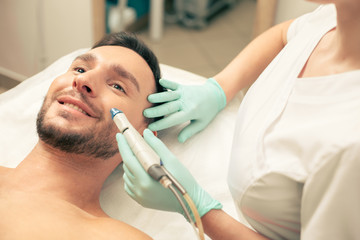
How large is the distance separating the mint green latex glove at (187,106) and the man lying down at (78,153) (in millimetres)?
56

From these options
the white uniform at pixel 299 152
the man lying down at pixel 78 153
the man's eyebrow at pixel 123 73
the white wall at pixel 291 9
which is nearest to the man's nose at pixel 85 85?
the man lying down at pixel 78 153

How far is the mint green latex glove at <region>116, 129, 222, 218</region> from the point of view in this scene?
99 centimetres

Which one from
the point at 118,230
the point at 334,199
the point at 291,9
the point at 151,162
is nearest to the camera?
the point at 334,199

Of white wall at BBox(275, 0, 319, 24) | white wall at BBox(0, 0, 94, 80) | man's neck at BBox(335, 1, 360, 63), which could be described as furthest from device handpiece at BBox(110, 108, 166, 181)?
white wall at BBox(0, 0, 94, 80)

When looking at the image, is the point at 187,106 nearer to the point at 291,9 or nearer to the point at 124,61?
the point at 124,61

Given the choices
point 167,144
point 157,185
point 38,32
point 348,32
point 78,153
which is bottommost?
point 38,32

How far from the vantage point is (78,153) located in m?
1.24

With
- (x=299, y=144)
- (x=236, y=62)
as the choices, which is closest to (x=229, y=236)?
(x=299, y=144)

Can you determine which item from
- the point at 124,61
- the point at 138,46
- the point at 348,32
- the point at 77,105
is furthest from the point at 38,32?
the point at 348,32

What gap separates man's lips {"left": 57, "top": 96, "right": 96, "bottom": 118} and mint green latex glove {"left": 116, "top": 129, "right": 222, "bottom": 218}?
213mm

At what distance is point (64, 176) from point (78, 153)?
95 millimetres

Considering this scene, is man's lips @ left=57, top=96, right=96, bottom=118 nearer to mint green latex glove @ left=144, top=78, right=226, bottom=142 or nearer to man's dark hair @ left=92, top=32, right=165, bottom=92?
mint green latex glove @ left=144, top=78, right=226, bottom=142

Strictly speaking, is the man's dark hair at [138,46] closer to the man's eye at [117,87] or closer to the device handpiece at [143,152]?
the man's eye at [117,87]

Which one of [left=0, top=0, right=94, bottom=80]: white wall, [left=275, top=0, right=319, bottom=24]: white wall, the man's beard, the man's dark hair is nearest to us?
the man's beard
